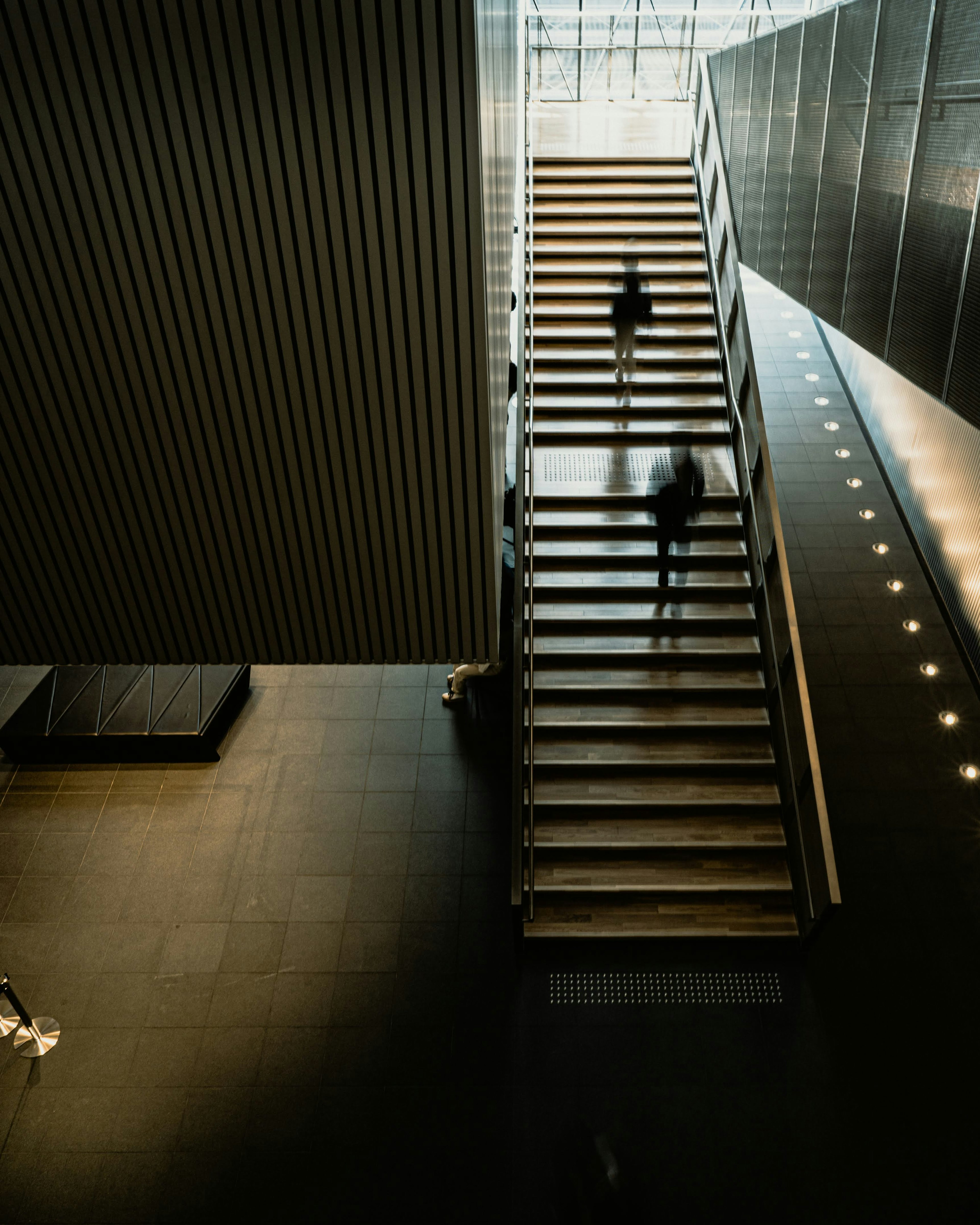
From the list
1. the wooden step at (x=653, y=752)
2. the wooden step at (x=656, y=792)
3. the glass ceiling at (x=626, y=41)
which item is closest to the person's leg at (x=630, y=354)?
the wooden step at (x=653, y=752)

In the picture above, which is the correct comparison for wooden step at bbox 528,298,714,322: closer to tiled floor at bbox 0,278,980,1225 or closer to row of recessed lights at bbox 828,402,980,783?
row of recessed lights at bbox 828,402,980,783

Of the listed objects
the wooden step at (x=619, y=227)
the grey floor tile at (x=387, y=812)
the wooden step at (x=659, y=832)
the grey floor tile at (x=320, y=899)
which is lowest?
the grey floor tile at (x=320, y=899)

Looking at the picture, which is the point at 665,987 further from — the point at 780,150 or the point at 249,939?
Result: the point at 780,150

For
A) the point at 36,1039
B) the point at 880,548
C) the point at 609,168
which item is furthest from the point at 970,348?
the point at 36,1039

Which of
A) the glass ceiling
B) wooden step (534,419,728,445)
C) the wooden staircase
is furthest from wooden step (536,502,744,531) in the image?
the glass ceiling

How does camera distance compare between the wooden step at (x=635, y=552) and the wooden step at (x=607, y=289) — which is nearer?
the wooden step at (x=635, y=552)

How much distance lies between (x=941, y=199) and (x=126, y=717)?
8930 mm

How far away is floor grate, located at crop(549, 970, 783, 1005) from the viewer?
6.79 meters

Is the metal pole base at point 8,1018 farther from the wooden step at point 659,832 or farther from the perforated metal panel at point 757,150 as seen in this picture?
the perforated metal panel at point 757,150

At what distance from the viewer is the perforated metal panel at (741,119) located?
34.8 feet

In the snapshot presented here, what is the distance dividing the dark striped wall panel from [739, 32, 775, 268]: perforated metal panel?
5553 mm

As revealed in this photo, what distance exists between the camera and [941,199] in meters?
6.37

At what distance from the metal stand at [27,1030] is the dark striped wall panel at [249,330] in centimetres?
298

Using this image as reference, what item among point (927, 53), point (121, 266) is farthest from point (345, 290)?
point (927, 53)
